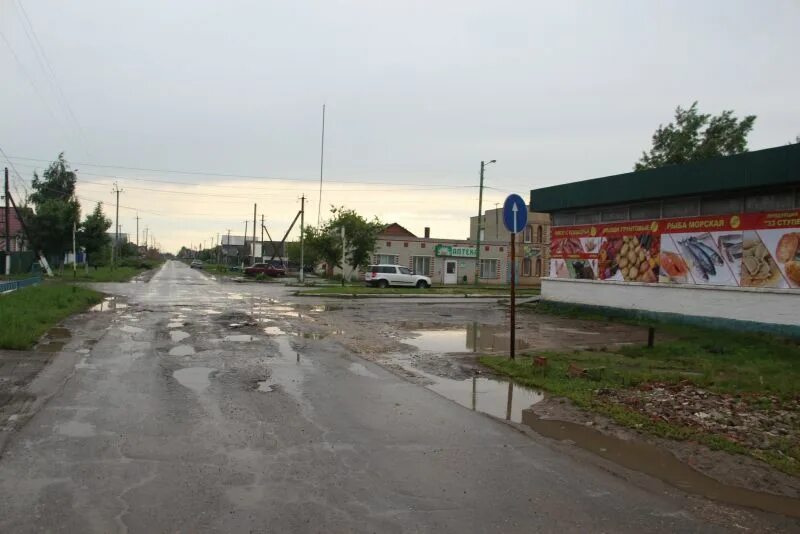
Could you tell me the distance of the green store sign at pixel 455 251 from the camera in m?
52.9

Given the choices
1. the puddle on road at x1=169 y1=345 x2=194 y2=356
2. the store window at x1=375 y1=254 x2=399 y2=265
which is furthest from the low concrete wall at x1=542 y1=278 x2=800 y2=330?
the store window at x1=375 y1=254 x2=399 y2=265

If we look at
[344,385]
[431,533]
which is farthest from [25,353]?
[431,533]

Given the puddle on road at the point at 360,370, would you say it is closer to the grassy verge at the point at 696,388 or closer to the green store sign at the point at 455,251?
the grassy verge at the point at 696,388

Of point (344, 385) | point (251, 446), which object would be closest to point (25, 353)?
point (344, 385)

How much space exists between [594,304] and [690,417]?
46.1 ft

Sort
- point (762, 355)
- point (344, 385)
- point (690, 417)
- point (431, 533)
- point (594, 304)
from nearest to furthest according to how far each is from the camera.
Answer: point (431, 533) → point (690, 417) → point (344, 385) → point (762, 355) → point (594, 304)

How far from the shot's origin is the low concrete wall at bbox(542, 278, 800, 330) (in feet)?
47.1

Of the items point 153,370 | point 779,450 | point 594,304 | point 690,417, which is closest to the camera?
point 779,450

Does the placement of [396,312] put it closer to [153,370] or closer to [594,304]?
[594,304]

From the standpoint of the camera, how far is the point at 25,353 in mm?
10445

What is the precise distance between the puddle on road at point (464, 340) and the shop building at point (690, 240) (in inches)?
209

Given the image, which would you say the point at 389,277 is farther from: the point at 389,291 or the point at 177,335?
the point at 177,335

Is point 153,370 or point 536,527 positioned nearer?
point 536,527

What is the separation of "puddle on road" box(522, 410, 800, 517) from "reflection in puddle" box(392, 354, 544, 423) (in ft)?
1.11
